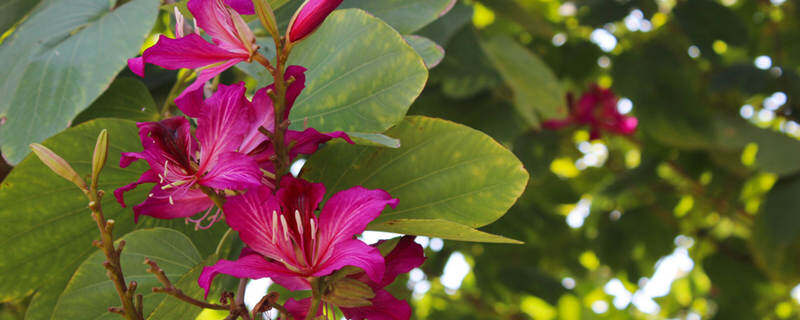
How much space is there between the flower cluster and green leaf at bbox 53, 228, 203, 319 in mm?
24

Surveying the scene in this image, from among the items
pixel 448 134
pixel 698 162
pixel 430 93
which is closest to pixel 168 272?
pixel 448 134

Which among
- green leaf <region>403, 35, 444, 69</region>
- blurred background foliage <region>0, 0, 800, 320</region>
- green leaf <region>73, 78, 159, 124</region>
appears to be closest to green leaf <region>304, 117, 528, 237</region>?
green leaf <region>403, 35, 444, 69</region>

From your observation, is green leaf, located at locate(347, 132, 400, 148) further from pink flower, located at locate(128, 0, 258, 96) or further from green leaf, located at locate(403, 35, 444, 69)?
green leaf, located at locate(403, 35, 444, 69)

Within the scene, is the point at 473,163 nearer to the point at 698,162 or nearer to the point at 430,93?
the point at 430,93

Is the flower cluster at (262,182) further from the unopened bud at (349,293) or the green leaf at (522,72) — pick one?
the green leaf at (522,72)

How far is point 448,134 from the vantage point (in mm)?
448

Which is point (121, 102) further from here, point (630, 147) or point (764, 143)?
point (630, 147)

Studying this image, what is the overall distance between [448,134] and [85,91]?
26 cm

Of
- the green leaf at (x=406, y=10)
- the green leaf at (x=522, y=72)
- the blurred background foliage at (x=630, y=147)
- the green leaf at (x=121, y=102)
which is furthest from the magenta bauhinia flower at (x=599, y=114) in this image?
the green leaf at (x=121, y=102)

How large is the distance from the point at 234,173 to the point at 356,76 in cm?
12

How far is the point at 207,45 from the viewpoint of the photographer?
0.40 metres

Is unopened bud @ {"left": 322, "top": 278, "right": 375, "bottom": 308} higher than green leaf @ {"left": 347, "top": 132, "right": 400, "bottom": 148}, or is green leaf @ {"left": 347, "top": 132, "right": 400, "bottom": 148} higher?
green leaf @ {"left": 347, "top": 132, "right": 400, "bottom": 148}

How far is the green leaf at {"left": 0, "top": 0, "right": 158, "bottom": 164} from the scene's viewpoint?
50 cm

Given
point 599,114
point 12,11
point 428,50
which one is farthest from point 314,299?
point 599,114
